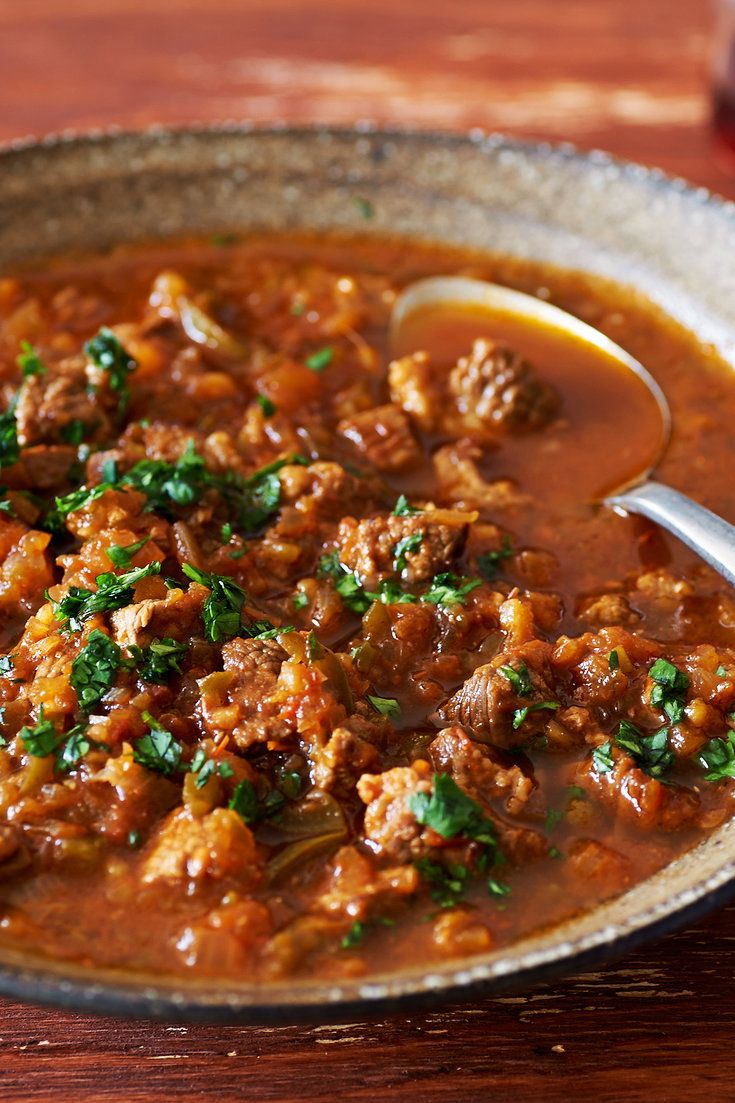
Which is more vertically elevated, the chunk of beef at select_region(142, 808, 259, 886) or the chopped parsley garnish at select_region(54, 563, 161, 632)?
the chopped parsley garnish at select_region(54, 563, 161, 632)

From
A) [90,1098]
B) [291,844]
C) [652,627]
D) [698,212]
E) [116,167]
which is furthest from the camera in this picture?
[116,167]

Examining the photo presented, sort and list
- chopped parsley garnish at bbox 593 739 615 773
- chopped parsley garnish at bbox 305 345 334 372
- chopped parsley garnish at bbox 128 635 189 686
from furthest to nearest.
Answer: chopped parsley garnish at bbox 305 345 334 372 < chopped parsley garnish at bbox 128 635 189 686 < chopped parsley garnish at bbox 593 739 615 773

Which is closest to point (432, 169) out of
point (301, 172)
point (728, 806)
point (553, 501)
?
point (301, 172)

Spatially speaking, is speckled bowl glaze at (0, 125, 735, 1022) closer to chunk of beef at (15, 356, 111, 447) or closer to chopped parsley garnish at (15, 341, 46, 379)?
chopped parsley garnish at (15, 341, 46, 379)

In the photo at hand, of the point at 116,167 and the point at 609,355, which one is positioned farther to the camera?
the point at 116,167

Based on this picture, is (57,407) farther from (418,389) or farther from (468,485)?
(468,485)

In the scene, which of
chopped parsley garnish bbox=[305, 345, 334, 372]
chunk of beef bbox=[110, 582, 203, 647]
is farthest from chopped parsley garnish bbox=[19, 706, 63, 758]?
chopped parsley garnish bbox=[305, 345, 334, 372]

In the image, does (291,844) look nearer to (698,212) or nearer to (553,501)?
(553,501)
